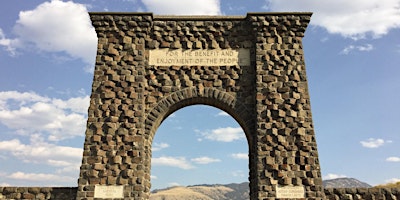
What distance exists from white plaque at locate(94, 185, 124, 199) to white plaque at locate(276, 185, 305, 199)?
4.88 m

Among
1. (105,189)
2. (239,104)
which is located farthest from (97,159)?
(239,104)

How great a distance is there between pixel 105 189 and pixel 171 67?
15.1 ft

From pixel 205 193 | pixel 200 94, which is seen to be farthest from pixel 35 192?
pixel 205 193

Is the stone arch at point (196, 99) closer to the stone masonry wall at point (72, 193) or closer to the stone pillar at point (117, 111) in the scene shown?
the stone pillar at point (117, 111)

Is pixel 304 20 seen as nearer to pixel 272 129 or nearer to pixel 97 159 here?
pixel 272 129

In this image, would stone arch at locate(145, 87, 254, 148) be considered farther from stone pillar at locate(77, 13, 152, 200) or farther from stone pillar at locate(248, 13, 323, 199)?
stone pillar at locate(248, 13, 323, 199)

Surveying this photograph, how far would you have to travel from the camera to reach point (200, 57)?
45.6 feet

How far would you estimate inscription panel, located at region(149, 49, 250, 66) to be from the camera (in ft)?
45.4

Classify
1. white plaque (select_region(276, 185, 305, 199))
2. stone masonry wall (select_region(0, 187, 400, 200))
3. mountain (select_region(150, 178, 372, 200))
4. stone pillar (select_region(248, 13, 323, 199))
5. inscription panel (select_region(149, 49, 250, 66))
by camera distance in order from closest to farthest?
1. white plaque (select_region(276, 185, 305, 199))
2. stone pillar (select_region(248, 13, 323, 199))
3. stone masonry wall (select_region(0, 187, 400, 200))
4. inscription panel (select_region(149, 49, 250, 66))
5. mountain (select_region(150, 178, 372, 200))

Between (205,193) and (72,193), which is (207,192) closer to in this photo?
(205,193)

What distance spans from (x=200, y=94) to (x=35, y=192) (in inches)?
246

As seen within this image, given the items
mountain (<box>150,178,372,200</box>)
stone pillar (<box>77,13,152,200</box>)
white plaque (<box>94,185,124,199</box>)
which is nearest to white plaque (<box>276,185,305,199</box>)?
stone pillar (<box>77,13,152,200</box>)

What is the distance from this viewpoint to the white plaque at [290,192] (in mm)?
12336

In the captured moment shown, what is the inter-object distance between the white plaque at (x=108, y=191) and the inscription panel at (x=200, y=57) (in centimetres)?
437
